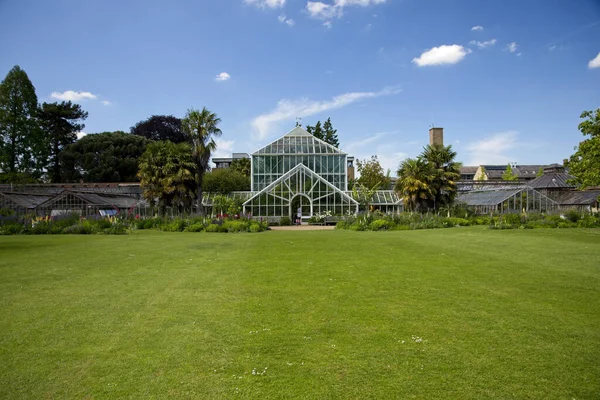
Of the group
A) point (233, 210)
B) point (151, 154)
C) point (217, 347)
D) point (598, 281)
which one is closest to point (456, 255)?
point (598, 281)

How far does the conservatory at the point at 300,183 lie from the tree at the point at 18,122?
81.1 feet

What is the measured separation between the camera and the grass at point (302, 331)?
4.18m

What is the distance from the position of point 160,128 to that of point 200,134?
34.9 m

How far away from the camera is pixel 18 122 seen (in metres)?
42.7

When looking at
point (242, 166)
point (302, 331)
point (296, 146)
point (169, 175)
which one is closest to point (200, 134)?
point (169, 175)

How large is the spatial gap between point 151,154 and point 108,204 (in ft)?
31.8

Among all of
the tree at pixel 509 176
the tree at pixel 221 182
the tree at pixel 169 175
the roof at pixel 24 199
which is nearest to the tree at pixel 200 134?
the tree at pixel 169 175

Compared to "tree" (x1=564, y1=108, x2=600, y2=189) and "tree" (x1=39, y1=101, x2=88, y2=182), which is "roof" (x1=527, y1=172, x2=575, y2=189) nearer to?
"tree" (x1=564, y1=108, x2=600, y2=189)

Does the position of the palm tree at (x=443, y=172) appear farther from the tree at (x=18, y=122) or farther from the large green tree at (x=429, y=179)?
the tree at (x=18, y=122)

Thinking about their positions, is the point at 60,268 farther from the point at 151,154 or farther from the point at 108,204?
the point at 108,204

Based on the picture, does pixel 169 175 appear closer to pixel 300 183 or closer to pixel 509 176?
pixel 300 183

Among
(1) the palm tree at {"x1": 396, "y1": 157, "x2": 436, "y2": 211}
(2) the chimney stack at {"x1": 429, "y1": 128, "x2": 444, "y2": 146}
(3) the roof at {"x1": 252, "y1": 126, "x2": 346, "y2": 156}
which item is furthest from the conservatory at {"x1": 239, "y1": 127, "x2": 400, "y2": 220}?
(2) the chimney stack at {"x1": 429, "y1": 128, "x2": 444, "y2": 146}

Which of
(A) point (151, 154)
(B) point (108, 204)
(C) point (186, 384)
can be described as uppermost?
(A) point (151, 154)

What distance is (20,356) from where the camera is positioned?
4848mm
